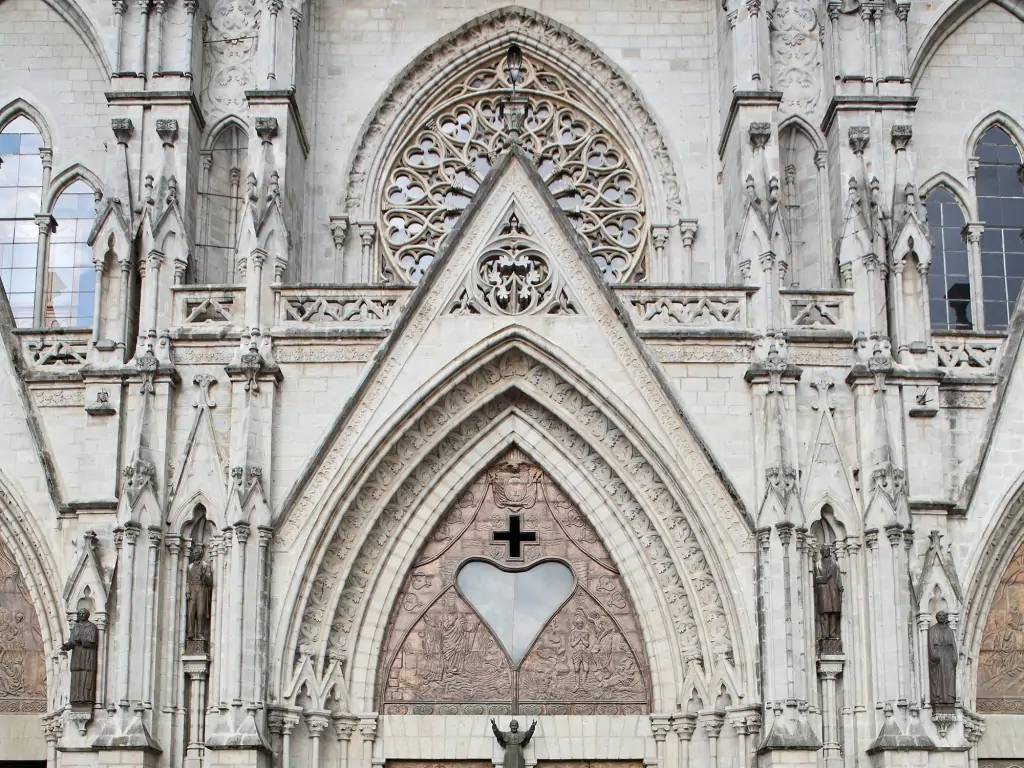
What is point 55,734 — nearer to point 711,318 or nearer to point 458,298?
point 458,298

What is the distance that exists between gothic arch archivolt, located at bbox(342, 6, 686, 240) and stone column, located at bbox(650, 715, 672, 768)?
20.8 feet

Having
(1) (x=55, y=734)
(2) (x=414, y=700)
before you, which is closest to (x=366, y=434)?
(2) (x=414, y=700)

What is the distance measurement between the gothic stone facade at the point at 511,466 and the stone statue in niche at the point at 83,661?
0.03 meters

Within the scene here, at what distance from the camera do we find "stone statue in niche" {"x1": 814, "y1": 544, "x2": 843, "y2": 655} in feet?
60.0

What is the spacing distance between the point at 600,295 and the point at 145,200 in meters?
5.30

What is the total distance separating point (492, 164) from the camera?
22.0m

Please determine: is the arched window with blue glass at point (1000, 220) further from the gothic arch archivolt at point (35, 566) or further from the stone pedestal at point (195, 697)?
the gothic arch archivolt at point (35, 566)

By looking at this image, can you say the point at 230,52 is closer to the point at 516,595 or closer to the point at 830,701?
the point at 516,595

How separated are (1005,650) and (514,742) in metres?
5.54

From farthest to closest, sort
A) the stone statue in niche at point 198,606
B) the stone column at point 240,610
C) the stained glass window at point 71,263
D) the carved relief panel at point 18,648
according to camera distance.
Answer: the stained glass window at point 71,263 → the carved relief panel at point 18,648 → the stone statue in niche at point 198,606 → the stone column at point 240,610

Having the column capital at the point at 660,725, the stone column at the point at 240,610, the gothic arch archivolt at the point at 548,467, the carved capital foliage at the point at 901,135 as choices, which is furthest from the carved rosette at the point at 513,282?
the column capital at the point at 660,725

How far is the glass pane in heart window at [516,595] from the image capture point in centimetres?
1947

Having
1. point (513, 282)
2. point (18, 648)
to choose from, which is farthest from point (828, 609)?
point (18, 648)

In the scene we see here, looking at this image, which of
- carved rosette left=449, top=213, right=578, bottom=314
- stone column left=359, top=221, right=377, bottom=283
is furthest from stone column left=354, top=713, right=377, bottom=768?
stone column left=359, top=221, right=377, bottom=283
